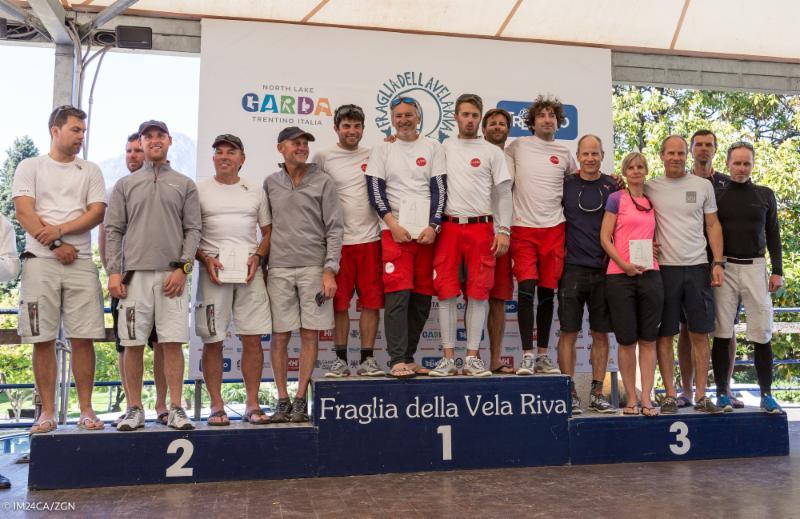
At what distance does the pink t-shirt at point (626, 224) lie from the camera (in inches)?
161

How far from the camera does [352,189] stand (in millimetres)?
4176

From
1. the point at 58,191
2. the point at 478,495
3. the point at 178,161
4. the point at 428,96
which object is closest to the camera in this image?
the point at 478,495

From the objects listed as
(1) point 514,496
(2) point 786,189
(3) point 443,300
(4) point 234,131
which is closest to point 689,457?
(1) point 514,496

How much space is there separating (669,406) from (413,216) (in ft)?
6.11

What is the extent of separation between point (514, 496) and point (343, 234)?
68.0 inches

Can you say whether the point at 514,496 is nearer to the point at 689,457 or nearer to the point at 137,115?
the point at 689,457

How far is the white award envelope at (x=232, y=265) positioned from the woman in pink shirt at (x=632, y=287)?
207 cm

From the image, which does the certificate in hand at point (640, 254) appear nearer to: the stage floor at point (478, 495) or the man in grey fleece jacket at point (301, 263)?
the stage floor at point (478, 495)

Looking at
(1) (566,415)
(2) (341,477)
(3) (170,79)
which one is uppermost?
(3) (170,79)

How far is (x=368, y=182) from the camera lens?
158 inches

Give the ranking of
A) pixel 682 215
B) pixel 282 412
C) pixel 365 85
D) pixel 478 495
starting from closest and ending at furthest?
pixel 478 495 < pixel 282 412 < pixel 682 215 < pixel 365 85

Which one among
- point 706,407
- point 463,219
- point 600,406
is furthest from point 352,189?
point 706,407

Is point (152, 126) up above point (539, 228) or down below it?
above

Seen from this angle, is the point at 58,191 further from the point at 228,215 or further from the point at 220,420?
the point at 220,420
